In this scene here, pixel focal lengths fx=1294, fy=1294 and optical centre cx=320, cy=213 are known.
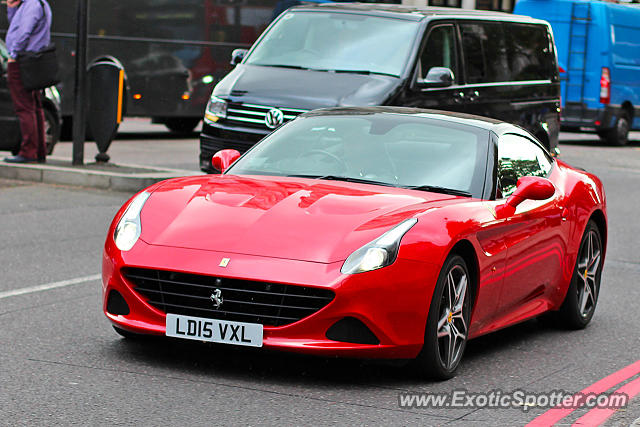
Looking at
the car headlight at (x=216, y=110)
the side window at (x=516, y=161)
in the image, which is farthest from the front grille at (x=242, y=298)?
the car headlight at (x=216, y=110)

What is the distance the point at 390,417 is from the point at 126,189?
9.16 metres

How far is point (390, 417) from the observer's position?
5.30 meters

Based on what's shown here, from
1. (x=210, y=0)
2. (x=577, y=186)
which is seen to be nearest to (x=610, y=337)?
(x=577, y=186)

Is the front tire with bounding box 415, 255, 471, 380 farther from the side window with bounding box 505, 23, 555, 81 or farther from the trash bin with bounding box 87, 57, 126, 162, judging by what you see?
the trash bin with bounding box 87, 57, 126, 162

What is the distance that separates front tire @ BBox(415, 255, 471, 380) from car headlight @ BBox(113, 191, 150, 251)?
4.71 ft

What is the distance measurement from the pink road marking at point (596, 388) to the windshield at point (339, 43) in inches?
265

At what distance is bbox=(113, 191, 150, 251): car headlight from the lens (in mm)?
6082

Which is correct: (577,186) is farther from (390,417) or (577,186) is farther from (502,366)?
(390,417)

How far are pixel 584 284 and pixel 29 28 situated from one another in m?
8.66

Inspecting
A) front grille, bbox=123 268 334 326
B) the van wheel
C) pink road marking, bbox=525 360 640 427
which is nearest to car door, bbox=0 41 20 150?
front grille, bbox=123 268 334 326

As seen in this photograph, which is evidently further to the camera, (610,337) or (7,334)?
(610,337)

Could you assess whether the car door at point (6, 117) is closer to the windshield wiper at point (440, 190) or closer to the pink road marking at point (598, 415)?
the windshield wiper at point (440, 190)

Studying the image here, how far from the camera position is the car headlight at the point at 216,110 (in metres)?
13.2

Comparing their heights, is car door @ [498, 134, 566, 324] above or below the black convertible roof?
below
